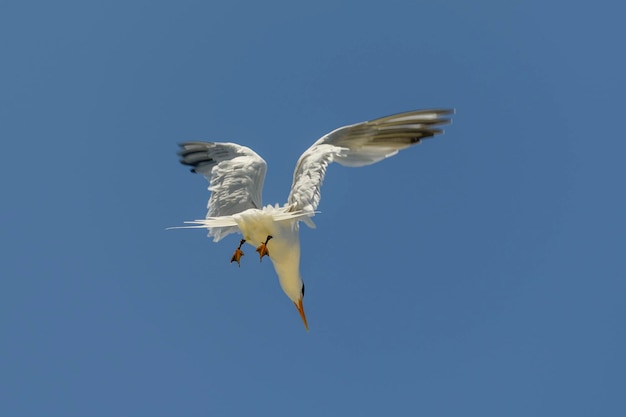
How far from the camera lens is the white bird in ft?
42.0

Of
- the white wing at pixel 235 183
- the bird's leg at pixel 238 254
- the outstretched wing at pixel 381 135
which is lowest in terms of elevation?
the bird's leg at pixel 238 254

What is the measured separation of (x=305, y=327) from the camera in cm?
1420

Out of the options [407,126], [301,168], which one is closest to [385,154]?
[407,126]

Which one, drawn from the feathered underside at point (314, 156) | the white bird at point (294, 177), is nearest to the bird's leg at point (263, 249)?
the white bird at point (294, 177)

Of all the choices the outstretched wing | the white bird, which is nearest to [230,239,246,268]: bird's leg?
the white bird

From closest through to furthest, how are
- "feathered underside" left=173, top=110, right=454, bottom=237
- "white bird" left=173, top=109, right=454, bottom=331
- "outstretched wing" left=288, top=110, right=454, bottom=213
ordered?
"white bird" left=173, top=109, right=454, bottom=331 < "feathered underside" left=173, top=110, right=454, bottom=237 < "outstretched wing" left=288, top=110, right=454, bottom=213

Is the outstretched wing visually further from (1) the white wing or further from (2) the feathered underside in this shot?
(1) the white wing

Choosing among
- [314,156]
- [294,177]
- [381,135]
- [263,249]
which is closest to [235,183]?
[294,177]

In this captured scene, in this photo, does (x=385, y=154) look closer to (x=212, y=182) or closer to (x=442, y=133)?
(x=442, y=133)

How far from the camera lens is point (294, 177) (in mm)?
13688

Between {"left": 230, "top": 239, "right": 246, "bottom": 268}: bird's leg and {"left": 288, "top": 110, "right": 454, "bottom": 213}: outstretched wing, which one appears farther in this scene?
{"left": 288, "top": 110, "right": 454, "bottom": 213}: outstretched wing

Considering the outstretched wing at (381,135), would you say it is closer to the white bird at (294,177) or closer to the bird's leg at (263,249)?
the white bird at (294,177)

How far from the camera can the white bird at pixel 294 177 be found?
12797 millimetres

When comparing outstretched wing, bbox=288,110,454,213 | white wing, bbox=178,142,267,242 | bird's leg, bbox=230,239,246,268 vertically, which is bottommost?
bird's leg, bbox=230,239,246,268
